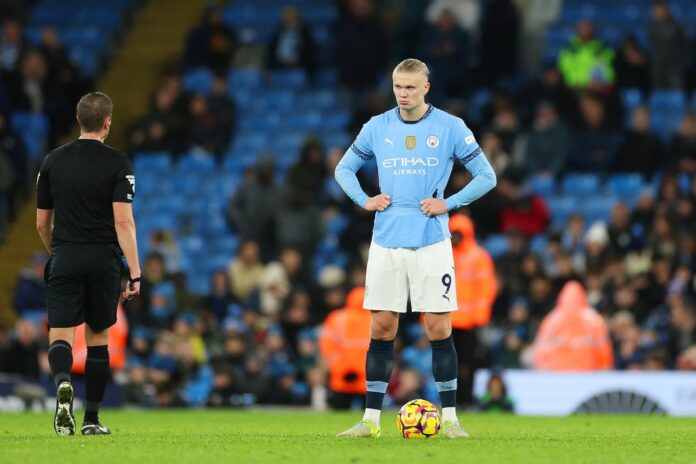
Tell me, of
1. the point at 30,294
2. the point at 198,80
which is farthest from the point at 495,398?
the point at 198,80

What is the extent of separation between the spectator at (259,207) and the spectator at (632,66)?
17.5 ft

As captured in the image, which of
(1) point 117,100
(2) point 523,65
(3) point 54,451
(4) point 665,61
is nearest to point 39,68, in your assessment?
(1) point 117,100

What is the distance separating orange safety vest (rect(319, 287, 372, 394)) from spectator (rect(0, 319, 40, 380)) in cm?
424

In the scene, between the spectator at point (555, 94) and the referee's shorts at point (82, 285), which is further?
the spectator at point (555, 94)

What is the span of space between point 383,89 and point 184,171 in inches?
135

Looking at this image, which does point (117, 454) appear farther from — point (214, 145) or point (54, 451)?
point (214, 145)

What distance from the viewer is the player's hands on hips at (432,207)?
9.65 metres

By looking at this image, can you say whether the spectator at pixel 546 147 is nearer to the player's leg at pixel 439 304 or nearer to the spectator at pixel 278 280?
the spectator at pixel 278 280

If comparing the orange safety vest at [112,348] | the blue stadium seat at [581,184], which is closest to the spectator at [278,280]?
the orange safety vest at [112,348]

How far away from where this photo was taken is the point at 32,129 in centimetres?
2402

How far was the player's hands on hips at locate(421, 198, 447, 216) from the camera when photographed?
965 cm

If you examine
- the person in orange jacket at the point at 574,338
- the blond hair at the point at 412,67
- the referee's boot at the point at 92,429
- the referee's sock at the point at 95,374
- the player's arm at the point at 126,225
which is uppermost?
the blond hair at the point at 412,67

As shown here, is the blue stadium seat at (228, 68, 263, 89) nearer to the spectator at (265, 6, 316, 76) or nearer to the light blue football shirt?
the spectator at (265, 6, 316, 76)

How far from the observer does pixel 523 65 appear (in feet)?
78.7
